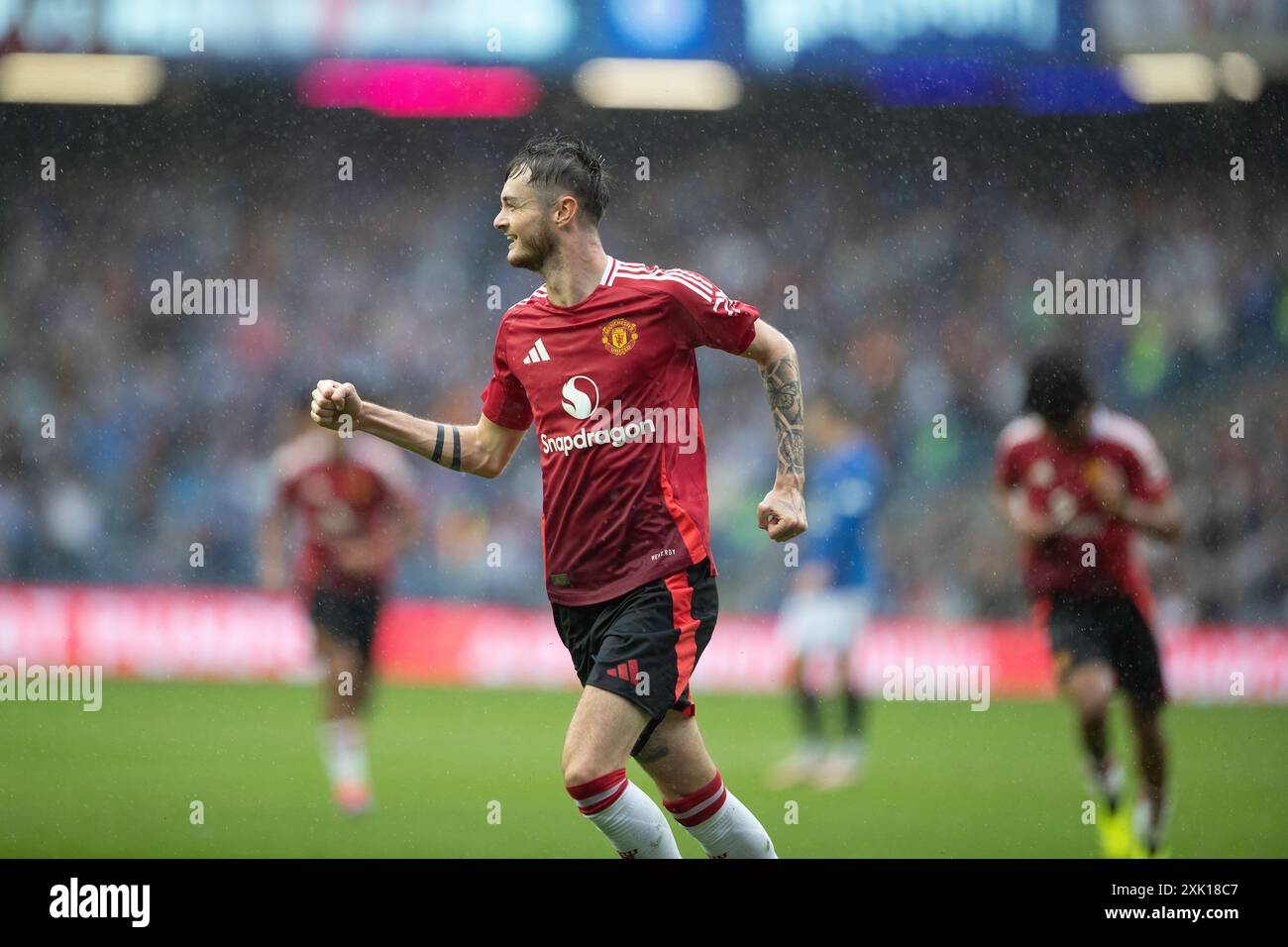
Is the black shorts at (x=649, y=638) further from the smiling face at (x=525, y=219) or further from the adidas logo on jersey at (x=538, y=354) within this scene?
the smiling face at (x=525, y=219)

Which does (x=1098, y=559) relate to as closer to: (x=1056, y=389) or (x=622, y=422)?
(x=1056, y=389)

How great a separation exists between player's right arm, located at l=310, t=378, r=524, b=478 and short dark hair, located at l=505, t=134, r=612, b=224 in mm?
828

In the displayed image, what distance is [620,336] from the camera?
4.31 metres

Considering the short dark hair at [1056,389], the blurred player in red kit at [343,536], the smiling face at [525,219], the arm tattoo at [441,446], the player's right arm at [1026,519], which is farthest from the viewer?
the blurred player in red kit at [343,536]

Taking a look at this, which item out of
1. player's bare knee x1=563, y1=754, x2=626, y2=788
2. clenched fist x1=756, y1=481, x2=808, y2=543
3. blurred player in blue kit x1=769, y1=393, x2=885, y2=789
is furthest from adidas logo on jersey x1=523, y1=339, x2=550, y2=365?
blurred player in blue kit x1=769, y1=393, x2=885, y2=789

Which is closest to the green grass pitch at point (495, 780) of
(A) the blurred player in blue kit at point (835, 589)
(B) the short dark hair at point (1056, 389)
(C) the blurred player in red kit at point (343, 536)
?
(A) the blurred player in blue kit at point (835, 589)

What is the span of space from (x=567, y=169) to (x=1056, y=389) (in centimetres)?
254

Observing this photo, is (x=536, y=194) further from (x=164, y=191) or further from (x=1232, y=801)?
(x=164, y=191)

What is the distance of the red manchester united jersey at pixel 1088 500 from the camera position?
227 inches

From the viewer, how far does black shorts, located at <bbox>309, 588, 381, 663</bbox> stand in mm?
7332

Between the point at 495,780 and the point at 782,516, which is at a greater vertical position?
the point at 782,516

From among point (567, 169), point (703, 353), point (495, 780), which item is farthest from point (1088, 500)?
point (703, 353)

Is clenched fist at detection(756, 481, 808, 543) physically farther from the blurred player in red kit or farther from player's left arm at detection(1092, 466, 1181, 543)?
the blurred player in red kit

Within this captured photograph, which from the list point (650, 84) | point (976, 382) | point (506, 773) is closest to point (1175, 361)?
point (976, 382)
